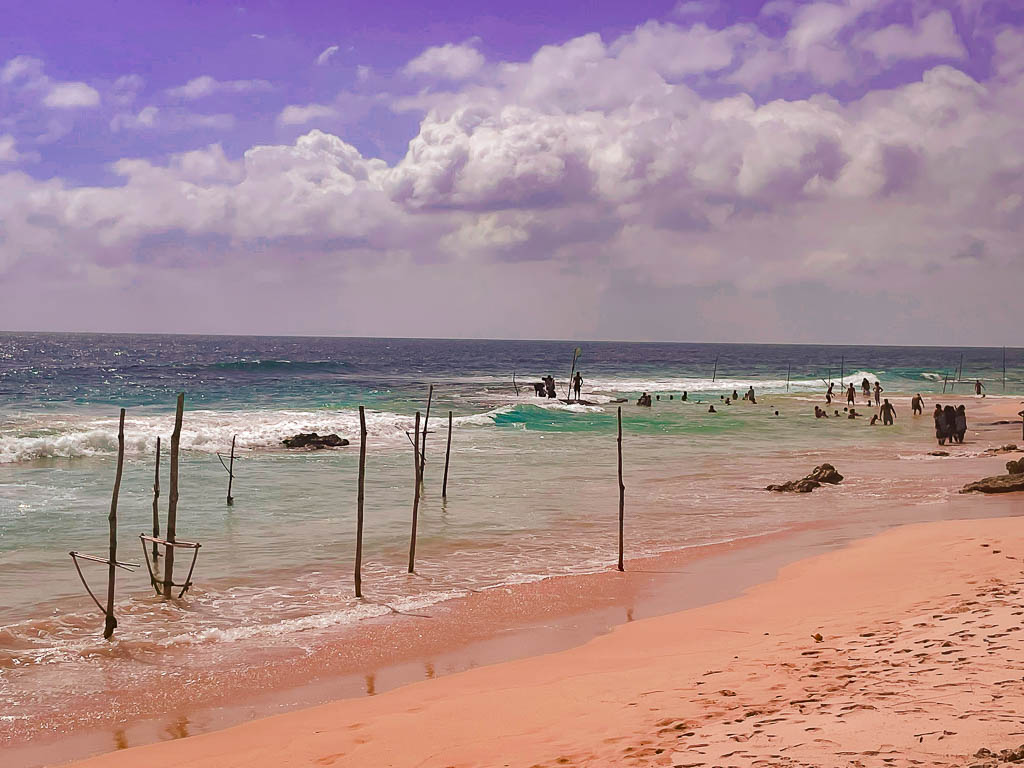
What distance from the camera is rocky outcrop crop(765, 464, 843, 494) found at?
22047 millimetres

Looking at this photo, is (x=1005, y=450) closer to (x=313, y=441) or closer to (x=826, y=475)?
(x=826, y=475)

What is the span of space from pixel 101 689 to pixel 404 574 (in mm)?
5606

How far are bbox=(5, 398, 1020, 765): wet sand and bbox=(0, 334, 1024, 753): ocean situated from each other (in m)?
0.56

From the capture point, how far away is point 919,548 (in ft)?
45.3

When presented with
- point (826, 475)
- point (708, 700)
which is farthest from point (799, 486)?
point (708, 700)

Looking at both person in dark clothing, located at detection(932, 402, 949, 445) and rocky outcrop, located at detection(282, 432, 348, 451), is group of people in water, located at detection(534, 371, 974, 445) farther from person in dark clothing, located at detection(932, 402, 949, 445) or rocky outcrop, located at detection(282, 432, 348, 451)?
rocky outcrop, located at detection(282, 432, 348, 451)

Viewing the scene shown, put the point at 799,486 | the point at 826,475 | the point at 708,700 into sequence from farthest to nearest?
the point at 826,475 < the point at 799,486 < the point at 708,700

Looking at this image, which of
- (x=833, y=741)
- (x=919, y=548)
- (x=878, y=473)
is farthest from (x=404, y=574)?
(x=878, y=473)

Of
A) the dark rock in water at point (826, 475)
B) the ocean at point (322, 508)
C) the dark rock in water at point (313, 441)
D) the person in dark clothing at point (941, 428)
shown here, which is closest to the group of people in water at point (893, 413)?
the person in dark clothing at point (941, 428)

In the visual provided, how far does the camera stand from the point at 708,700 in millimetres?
7160

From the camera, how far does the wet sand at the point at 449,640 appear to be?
27.2ft

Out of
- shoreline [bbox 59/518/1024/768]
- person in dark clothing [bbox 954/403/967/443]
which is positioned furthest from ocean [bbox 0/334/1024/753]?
shoreline [bbox 59/518/1024/768]

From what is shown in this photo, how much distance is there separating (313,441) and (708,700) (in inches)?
1016

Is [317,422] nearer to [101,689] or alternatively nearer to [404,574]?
[404,574]
